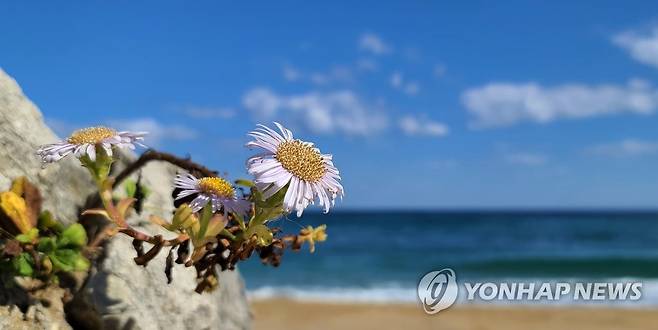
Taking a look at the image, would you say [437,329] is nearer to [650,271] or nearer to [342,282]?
[342,282]

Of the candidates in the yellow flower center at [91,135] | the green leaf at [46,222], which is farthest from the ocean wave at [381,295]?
the yellow flower center at [91,135]

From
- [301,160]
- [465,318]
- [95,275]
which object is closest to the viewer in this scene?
[301,160]

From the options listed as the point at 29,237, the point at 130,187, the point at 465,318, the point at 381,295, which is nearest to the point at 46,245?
the point at 29,237

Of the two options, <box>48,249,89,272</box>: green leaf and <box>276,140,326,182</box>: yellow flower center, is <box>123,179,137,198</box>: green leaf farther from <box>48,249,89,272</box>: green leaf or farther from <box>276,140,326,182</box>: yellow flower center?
<box>276,140,326,182</box>: yellow flower center

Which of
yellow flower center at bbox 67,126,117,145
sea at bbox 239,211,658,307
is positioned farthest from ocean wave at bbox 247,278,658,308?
yellow flower center at bbox 67,126,117,145

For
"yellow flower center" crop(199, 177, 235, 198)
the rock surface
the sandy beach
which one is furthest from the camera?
the sandy beach

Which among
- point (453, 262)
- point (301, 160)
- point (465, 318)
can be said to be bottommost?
point (301, 160)

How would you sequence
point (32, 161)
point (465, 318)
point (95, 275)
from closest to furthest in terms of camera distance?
point (95, 275) → point (32, 161) → point (465, 318)

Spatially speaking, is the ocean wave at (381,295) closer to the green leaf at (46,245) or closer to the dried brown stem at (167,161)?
the dried brown stem at (167,161)

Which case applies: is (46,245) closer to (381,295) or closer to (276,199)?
(276,199)
